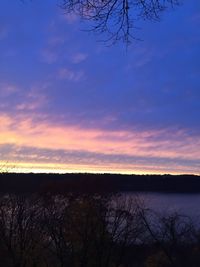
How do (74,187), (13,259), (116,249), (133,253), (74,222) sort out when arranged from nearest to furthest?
1. (13,259)
2. (74,222)
3. (116,249)
4. (74,187)
5. (133,253)

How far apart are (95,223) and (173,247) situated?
16.3 metres

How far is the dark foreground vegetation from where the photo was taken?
104 feet

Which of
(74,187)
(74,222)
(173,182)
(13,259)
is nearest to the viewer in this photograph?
(13,259)

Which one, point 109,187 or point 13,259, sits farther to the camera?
point 109,187

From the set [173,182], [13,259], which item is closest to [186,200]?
[173,182]

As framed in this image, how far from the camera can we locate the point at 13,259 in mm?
30594

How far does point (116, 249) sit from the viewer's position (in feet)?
131

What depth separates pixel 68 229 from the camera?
120ft

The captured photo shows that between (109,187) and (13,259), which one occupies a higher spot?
(109,187)

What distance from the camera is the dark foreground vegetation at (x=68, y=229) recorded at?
31.7 meters

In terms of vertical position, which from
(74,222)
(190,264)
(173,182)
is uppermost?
(173,182)

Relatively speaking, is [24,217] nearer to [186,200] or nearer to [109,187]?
[109,187]

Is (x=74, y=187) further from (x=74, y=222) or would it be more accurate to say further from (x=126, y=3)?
(x=126, y=3)

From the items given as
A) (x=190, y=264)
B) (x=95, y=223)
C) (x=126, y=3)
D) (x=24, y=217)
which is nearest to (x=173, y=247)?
(x=190, y=264)
